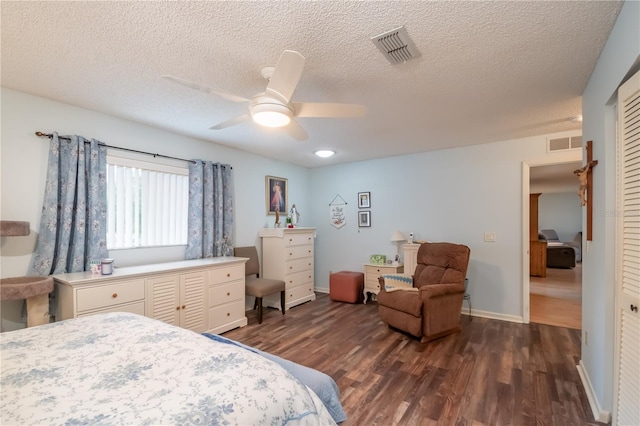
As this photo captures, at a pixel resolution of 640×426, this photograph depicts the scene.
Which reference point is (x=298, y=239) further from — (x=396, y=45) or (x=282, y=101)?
(x=396, y=45)

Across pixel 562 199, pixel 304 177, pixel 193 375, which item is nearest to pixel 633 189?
pixel 193 375

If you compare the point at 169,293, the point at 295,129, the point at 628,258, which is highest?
the point at 295,129

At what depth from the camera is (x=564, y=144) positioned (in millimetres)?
3492

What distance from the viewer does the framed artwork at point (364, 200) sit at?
5051mm

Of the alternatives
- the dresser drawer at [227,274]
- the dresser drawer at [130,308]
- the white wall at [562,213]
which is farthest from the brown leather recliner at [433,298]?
the white wall at [562,213]

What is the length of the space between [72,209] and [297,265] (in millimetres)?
2906

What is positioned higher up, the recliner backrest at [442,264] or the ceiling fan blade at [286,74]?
the ceiling fan blade at [286,74]

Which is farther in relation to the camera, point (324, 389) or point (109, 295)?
point (109, 295)

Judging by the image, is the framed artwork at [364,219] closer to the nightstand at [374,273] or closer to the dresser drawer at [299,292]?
the nightstand at [374,273]

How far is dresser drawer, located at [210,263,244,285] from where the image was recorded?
3.33 m

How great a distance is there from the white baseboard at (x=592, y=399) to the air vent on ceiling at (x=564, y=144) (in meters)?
2.46

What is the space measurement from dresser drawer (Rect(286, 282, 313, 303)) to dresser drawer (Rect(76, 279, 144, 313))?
2178 millimetres

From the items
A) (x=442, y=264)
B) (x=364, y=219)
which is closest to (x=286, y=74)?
(x=442, y=264)

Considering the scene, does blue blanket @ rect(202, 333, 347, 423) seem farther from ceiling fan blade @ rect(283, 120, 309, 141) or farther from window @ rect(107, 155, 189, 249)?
window @ rect(107, 155, 189, 249)
